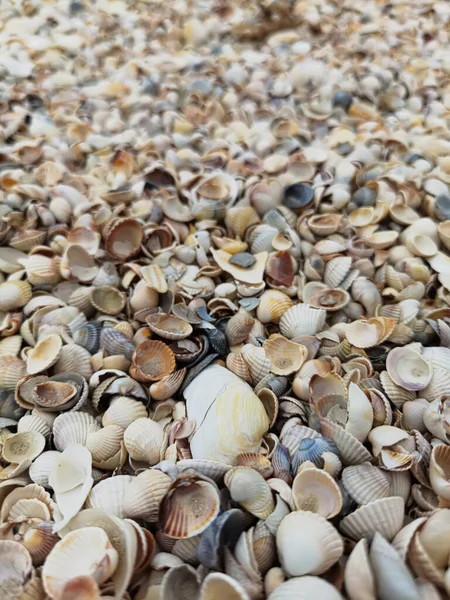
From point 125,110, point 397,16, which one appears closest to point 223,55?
point 125,110

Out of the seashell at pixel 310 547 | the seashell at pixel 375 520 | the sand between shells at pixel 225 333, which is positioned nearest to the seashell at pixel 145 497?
the sand between shells at pixel 225 333

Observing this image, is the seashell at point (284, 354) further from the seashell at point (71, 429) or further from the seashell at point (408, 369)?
the seashell at point (71, 429)

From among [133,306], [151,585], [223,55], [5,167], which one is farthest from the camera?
[223,55]

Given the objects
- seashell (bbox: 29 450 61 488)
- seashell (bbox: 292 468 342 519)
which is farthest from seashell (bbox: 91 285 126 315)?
seashell (bbox: 292 468 342 519)

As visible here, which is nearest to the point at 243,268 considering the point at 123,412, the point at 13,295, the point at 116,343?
the point at 116,343

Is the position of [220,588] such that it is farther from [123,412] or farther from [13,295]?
[13,295]

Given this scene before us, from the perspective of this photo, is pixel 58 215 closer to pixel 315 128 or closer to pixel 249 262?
pixel 249 262
